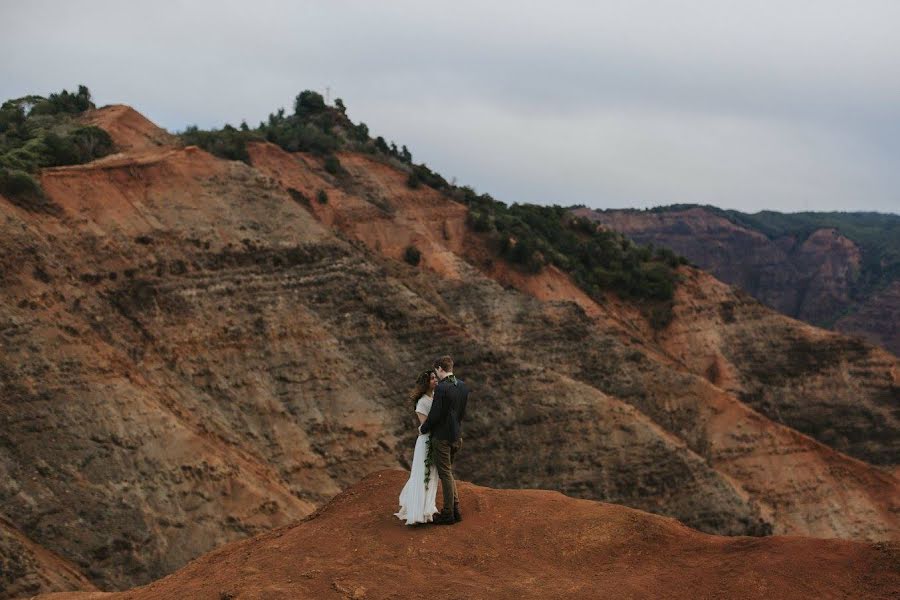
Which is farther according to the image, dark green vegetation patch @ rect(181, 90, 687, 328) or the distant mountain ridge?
the distant mountain ridge

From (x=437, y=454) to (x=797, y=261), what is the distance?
90.1m

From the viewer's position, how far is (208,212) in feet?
78.1

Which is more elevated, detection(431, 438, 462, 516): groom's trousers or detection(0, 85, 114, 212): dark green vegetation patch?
detection(0, 85, 114, 212): dark green vegetation patch

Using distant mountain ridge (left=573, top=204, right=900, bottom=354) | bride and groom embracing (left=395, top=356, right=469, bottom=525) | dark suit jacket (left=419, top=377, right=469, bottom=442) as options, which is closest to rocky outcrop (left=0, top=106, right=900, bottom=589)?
bride and groom embracing (left=395, top=356, right=469, bottom=525)

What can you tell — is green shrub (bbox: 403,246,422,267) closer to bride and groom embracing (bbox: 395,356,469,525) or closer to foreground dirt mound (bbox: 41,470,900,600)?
foreground dirt mound (bbox: 41,470,900,600)

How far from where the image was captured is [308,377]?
21.8 m

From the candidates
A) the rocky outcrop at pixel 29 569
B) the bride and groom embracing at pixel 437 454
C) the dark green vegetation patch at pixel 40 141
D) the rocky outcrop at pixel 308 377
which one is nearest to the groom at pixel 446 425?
the bride and groom embracing at pixel 437 454

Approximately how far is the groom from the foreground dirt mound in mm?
276

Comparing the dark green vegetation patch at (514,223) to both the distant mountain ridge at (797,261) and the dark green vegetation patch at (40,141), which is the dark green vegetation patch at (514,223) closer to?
the dark green vegetation patch at (40,141)

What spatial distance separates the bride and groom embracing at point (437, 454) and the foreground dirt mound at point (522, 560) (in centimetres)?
18

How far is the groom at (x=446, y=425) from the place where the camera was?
29.8 ft

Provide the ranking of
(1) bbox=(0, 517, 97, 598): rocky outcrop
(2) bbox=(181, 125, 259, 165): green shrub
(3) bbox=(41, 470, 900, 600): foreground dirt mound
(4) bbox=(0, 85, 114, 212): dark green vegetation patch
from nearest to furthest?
(3) bbox=(41, 470, 900, 600): foreground dirt mound → (1) bbox=(0, 517, 97, 598): rocky outcrop → (4) bbox=(0, 85, 114, 212): dark green vegetation patch → (2) bbox=(181, 125, 259, 165): green shrub

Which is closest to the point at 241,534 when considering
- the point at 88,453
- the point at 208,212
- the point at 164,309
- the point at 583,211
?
the point at 88,453

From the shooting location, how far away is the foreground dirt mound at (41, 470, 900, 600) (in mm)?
7453
